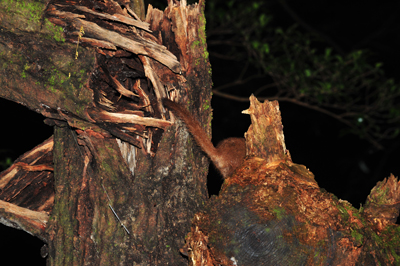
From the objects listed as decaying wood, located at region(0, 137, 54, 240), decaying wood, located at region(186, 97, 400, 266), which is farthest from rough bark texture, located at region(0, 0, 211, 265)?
decaying wood, located at region(186, 97, 400, 266)

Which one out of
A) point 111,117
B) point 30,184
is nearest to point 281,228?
point 111,117

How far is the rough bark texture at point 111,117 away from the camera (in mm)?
1811

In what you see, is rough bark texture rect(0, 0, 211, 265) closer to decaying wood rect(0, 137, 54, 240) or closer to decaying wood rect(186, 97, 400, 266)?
decaying wood rect(0, 137, 54, 240)

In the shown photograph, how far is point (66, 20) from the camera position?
1829 millimetres

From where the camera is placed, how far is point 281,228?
4.88 feet

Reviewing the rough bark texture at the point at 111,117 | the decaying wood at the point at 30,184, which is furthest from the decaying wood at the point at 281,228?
the decaying wood at the point at 30,184

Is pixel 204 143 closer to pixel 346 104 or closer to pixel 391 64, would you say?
pixel 346 104

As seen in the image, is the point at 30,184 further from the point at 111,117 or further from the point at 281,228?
the point at 281,228

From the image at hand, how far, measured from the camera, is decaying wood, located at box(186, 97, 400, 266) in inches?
58.0

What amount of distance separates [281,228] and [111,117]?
2.93 feet

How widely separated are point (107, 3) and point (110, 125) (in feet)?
2.03

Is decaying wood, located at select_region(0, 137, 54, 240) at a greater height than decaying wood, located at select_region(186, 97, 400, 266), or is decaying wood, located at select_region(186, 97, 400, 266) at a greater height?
decaying wood, located at select_region(0, 137, 54, 240)

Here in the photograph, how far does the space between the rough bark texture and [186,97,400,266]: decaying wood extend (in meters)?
0.31

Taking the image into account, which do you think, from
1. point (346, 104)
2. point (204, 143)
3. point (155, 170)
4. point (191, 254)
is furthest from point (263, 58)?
point (191, 254)
